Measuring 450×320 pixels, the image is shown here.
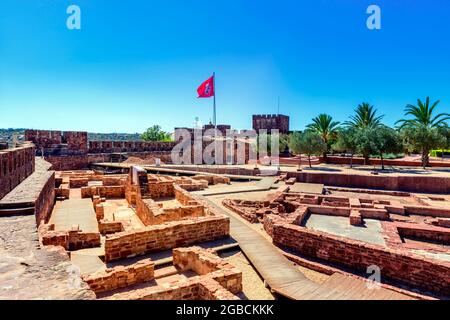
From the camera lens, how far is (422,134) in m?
23.5

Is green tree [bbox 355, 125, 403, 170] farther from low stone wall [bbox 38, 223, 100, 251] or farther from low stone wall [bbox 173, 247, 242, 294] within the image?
low stone wall [bbox 38, 223, 100, 251]

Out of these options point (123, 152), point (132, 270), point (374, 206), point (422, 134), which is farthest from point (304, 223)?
point (123, 152)

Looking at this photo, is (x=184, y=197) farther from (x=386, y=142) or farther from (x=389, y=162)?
(x=389, y=162)

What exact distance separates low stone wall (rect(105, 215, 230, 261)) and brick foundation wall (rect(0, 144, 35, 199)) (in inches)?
129

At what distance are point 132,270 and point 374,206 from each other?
34.0ft

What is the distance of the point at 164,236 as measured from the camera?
7.31 metres

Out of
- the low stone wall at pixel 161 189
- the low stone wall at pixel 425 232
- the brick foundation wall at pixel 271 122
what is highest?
the brick foundation wall at pixel 271 122

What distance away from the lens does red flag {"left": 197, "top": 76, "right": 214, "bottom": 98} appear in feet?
89.4

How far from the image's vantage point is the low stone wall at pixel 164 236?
6.69 metres

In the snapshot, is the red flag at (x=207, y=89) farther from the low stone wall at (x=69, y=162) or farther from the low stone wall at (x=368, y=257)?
the low stone wall at (x=368, y=257)

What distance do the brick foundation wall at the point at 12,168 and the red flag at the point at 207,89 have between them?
18.4m

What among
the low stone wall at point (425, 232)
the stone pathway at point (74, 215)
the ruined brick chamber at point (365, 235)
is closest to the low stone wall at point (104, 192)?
the stone pathway at point (74, 215)

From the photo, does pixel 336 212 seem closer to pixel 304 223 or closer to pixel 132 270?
pixel 304 223

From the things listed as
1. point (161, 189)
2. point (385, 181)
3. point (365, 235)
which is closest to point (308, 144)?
point (385, 181)
